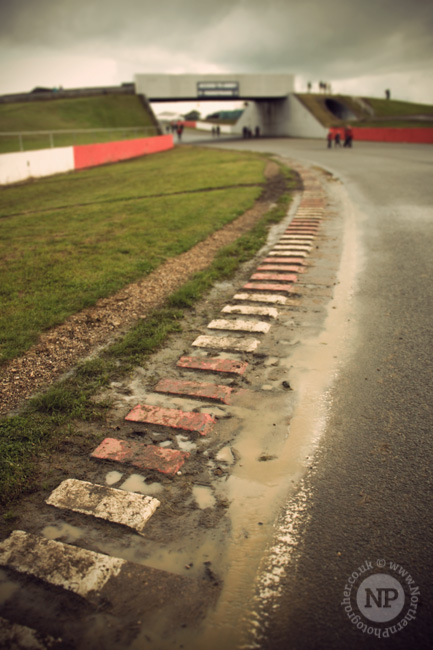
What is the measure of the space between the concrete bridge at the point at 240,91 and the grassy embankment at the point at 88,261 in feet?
138

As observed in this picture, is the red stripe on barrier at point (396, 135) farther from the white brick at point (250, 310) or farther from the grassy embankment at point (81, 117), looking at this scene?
the white brick at point (250, 310)

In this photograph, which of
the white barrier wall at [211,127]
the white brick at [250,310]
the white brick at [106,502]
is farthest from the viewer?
the white barrier wall at [211,127]

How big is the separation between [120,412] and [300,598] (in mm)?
1933

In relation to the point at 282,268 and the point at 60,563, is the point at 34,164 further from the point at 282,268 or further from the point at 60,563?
the point at 60,563

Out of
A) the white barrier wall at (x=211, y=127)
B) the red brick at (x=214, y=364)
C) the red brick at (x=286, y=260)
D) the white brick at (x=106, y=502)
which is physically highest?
the white barrier wall at (x=211, y=127)

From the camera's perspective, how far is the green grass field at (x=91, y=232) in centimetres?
585

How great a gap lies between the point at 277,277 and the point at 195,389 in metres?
3.11

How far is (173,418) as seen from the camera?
3482mm

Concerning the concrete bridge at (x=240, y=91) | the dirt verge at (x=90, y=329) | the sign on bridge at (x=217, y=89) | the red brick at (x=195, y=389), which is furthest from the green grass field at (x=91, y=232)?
the sign on bridge at (x=217, y=89)

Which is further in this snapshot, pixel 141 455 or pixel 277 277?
pixel 277 277

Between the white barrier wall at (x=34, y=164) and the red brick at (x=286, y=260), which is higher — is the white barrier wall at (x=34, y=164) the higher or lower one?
the higher one

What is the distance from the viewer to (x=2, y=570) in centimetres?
234

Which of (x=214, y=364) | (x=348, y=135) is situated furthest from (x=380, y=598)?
(x=348, y=135)

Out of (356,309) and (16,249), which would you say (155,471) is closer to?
(356,309)
